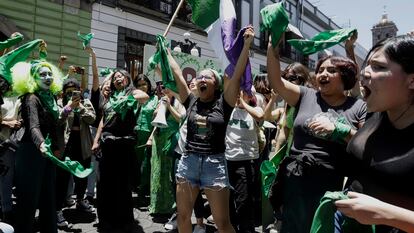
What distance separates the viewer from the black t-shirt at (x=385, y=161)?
124 cm

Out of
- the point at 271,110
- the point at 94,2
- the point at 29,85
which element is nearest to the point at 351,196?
the point at 271,110

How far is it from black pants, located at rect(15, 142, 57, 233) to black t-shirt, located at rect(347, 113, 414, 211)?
8.81ft

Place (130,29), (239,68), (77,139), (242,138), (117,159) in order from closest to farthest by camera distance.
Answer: (239,68) < (242,138) < (117,159) < (77,139) < (130,29)

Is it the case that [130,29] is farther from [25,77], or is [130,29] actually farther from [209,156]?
[209,156]

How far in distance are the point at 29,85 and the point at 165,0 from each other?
13.8m

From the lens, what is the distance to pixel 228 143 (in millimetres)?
3855

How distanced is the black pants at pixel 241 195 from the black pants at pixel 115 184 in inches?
48.3

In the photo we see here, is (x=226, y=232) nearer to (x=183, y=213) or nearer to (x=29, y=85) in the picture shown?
(x=183, y=213)

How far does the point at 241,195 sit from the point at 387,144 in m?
2.50

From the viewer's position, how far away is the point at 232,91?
114 inches

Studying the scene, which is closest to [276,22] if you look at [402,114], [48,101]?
[402,114]

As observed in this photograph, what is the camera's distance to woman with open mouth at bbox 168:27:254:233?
9.38 ft

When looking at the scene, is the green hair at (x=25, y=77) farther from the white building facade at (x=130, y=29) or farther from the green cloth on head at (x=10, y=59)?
the white building facade at (x=130, y=29)

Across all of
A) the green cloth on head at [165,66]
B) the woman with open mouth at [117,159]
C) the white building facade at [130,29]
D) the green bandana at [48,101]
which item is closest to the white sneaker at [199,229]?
the woman with open mouth at [117,159]
